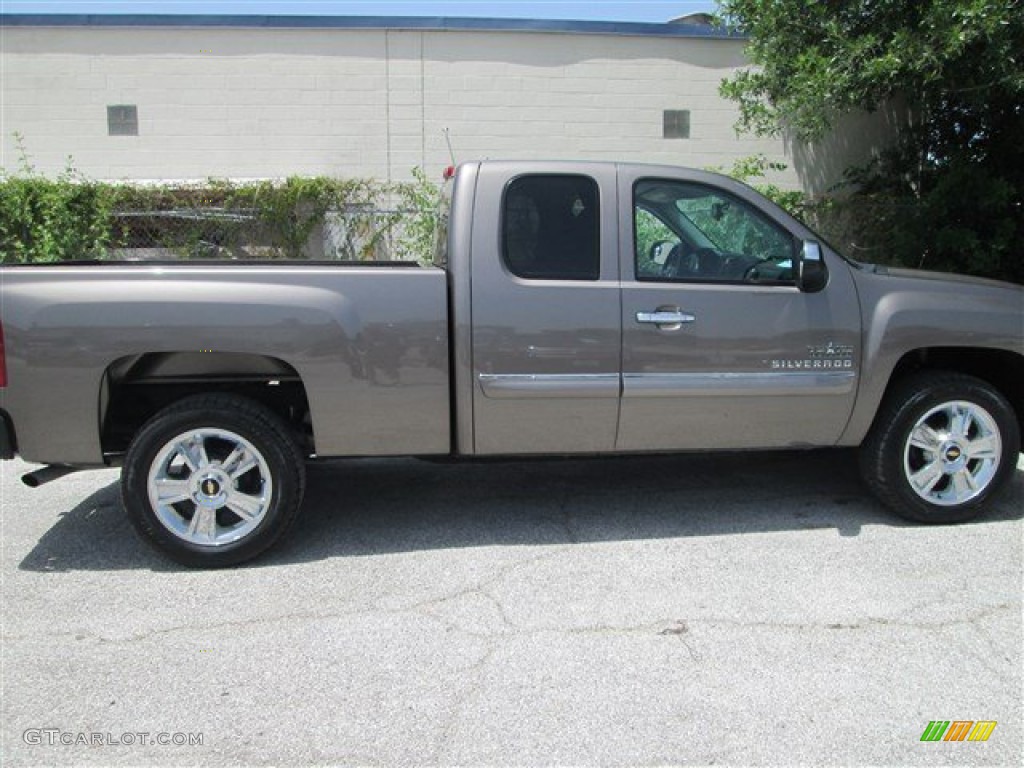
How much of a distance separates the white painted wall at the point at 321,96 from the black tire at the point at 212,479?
625cm

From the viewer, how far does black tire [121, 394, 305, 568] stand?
404cm

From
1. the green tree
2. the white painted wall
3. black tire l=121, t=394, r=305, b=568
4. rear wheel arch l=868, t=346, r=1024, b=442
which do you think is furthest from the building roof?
black tire l=121, t=394, r=305, b=568

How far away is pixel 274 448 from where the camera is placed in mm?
4094

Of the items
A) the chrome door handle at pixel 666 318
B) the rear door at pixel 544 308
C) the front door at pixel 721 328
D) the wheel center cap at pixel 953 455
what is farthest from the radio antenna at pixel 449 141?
the wheel center cap at pixel 953 455

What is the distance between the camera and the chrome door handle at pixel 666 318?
4250 mm

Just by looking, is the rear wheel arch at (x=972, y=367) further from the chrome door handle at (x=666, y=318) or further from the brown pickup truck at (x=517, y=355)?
the chrome door handle at (x=666, y=318)

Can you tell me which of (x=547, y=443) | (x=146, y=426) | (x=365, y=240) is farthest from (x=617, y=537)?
(x=365, y=240)

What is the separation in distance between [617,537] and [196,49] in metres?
7.91

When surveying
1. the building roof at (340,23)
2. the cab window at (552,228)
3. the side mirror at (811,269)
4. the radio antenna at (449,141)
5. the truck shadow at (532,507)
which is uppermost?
the building roof at (340,23)

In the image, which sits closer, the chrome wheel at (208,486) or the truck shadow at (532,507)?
the chrome wheel at (208,486)

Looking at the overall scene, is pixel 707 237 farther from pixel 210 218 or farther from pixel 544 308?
pixel 210 218

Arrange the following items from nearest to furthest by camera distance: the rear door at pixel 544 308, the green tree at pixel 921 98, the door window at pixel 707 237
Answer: the rear door at pixel 544 308 → the door window at pixel 707 237 → the green tree at pixel 921 98

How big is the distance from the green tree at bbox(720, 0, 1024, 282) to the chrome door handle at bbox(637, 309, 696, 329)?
381 cm

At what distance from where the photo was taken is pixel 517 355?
13.7 ft
